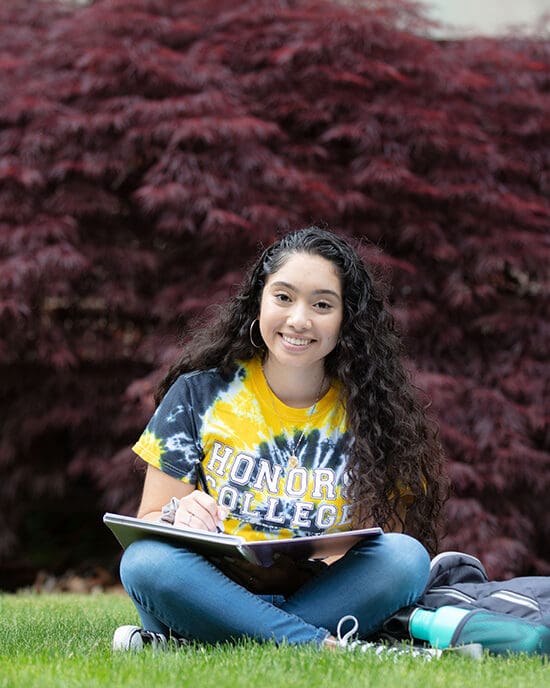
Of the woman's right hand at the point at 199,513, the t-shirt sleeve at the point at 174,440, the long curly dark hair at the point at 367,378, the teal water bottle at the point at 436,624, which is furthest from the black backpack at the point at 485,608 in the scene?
the t-shirt sleeve at the point at 174,440

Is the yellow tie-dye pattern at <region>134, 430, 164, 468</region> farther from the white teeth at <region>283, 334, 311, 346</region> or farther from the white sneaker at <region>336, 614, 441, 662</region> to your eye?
the white sneaker at <region>336, 614, 441, 662</region>

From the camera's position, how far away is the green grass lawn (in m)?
2.19

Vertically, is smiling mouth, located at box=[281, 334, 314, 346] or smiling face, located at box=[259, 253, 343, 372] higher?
smiling face, located at box=[259, 253, 343, 372]

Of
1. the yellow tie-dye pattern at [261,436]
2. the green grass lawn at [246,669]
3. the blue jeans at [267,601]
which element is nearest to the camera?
the green grass lawn at [246,669]

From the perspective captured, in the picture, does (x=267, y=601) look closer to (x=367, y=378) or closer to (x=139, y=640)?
(x=139, y=640)

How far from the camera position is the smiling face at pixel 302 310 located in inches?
117

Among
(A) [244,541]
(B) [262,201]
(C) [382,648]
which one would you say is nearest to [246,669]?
(A) [244,541]

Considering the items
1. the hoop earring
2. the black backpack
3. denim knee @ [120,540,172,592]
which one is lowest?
the black backpack

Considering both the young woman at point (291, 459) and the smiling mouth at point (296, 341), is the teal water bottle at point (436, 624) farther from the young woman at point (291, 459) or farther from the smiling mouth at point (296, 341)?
the smiling mouth at point (296, 341)

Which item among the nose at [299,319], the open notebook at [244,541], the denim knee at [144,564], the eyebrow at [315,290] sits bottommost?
the denim knee at [144,564]

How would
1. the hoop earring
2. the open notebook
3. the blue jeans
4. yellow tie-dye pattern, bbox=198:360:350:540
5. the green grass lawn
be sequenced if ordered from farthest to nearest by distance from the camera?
the hoop earring
yellow tie-dye pattern, bbox=198:360:350:540
the blue jeans
the open notebook
the green grass lawn

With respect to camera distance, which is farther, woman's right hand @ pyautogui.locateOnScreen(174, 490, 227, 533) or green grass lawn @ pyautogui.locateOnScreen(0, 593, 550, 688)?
woman's right hand @ pyautogui.locateOnScreen(174, 490, 227, 533)

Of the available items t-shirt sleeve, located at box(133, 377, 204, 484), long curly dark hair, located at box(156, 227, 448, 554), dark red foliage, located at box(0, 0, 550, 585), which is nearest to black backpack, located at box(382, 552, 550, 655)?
long curly dark hair, located at box(156, 227, 448, 554)

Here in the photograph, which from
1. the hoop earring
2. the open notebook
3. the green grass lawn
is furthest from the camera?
the hoop earring
